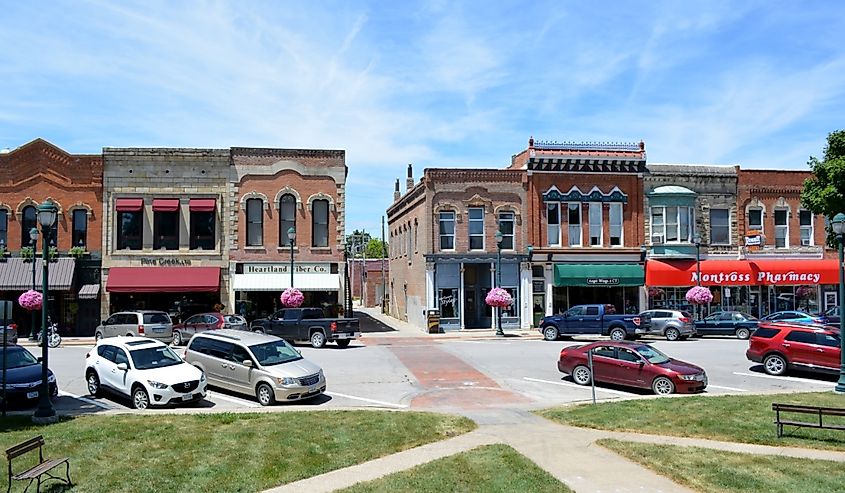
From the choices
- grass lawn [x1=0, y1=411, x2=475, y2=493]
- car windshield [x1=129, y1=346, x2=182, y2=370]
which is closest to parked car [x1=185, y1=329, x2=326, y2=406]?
car windshield [x1=129, y1=346, x2=182, y2=370]

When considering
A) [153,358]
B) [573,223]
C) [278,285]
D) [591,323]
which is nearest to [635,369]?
[153,358]

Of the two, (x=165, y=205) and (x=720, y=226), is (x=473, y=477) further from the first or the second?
(x=720, y=226)

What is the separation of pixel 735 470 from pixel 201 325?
25.6 m

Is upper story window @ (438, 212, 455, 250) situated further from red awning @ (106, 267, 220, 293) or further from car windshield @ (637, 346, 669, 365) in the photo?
car windshield @ (637, 346, 669, 365)

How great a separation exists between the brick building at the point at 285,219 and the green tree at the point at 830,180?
2390 centimetres

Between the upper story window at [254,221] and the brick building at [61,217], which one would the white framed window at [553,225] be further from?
the brick building at [61,217]

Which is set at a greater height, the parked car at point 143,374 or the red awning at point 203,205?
the red awning at point 203,205

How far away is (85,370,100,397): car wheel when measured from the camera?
19.0 meters

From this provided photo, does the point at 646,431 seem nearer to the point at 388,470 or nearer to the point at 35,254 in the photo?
the point at 388,470

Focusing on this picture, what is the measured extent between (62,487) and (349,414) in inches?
264

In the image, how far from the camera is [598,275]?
Result: 42.1 meters

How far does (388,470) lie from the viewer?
11.5m

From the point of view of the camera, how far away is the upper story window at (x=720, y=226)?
44.1 meters

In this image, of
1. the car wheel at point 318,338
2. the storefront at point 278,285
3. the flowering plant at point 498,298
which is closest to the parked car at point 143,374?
the car wheel at point 318,338
